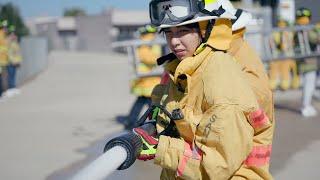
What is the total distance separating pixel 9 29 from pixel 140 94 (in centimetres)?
634

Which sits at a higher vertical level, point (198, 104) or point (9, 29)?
point (198, 104)

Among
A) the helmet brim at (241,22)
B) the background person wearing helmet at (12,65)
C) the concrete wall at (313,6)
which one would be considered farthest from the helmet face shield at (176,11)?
the background person wearing helmet at (12,65)

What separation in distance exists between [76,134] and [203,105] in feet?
17.9

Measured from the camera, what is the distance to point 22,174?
4.99 metres

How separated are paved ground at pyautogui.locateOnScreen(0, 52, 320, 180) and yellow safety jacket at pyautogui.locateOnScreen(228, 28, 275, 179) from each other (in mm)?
2226

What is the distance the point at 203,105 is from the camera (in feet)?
5.93

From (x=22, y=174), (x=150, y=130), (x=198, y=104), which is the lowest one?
(x=22, y=174)

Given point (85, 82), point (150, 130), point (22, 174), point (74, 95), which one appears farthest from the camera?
point (85, 82)

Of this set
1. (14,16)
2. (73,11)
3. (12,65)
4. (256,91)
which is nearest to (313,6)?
(12,65)

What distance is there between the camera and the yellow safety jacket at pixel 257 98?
200 cm

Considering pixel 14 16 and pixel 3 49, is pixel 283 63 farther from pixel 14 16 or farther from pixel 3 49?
pixel 14 16

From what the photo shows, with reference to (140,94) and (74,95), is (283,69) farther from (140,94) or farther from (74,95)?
(74,95)

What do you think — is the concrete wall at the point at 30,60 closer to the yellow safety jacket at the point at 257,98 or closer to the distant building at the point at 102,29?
the yellow safety jacket at the point at 257,98

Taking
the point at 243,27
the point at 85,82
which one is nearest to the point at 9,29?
the point at 85,82
